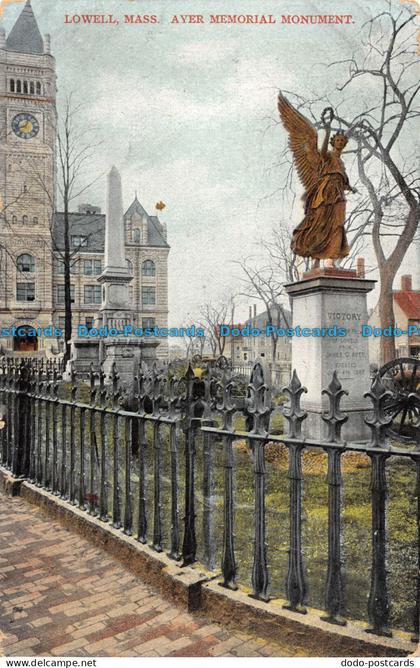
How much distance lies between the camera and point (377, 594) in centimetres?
Answer: 197

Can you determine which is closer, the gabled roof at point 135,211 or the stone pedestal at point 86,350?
the stone pedestal at point 86,350

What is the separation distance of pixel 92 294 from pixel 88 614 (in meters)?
30.3

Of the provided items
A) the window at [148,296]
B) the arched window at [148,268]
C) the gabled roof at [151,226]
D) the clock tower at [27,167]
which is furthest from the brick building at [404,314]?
the gabled roof at [151,226]

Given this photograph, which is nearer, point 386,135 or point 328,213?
point 328,213

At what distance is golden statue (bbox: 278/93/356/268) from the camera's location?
24.8 feet

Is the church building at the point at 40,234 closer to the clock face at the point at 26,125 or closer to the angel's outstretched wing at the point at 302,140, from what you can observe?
the clock face at the point at 26,125

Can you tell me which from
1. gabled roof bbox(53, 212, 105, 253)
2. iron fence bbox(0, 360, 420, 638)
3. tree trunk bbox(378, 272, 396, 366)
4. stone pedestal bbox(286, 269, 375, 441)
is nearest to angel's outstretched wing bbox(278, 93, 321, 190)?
stone pedestal bbox(286, 269, 375, 441)

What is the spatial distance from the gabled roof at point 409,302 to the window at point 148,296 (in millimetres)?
18381

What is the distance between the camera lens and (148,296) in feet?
119

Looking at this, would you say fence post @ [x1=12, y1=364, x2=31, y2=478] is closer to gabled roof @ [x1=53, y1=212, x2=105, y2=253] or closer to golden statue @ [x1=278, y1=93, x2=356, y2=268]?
golden statue @ [x1=278, y1=93, x2=356, y2=268]

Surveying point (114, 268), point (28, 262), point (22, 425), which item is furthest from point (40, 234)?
point (22, 425)

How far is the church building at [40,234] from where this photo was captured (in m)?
13.7

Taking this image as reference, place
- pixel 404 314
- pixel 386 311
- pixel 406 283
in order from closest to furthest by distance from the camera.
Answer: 1. pixel 386 311
2. pixel 404 314
3. pixel 406 283

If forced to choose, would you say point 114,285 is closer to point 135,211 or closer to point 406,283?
point 406,283
